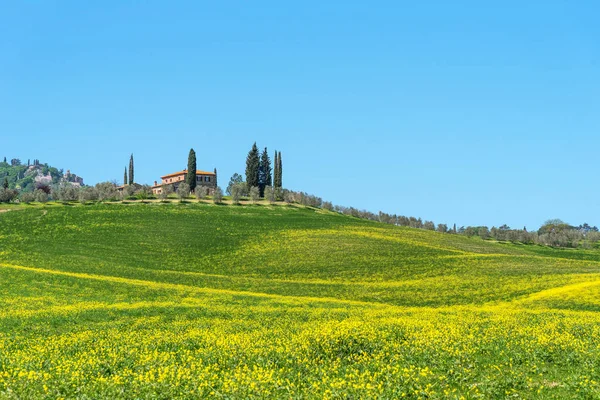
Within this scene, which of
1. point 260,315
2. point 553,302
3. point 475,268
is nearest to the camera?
point 260,315

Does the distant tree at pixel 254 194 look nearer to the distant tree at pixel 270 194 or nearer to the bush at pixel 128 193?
the distant tree at pixel 270 194

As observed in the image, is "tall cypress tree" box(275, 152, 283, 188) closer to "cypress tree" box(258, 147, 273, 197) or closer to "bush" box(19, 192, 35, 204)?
"cypress tree" box(258, 147, 273, 197)

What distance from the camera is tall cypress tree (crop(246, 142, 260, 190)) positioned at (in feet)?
584

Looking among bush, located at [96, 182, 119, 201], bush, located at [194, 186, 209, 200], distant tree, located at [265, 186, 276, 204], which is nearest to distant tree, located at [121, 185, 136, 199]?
bush, located at [96, 182, 119, 201]

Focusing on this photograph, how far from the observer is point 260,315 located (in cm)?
4488

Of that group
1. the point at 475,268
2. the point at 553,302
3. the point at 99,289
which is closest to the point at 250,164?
the point at 475,268

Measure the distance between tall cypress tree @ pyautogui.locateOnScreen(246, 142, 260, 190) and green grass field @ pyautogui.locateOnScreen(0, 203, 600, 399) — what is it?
46767 millimetres

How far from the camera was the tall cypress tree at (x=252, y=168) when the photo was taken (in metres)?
178

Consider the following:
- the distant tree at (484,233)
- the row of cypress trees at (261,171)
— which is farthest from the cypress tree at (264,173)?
the distant tree at (484,233)

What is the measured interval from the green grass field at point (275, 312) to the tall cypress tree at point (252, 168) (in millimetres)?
46767

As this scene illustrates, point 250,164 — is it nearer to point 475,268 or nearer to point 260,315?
point 475,268

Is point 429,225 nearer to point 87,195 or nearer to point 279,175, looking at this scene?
point 279,175

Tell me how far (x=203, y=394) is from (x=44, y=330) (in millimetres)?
23925

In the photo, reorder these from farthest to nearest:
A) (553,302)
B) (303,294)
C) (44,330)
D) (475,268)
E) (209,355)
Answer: (475,268) → (303,294) → (553,302) → (44,330) → (209,355)
